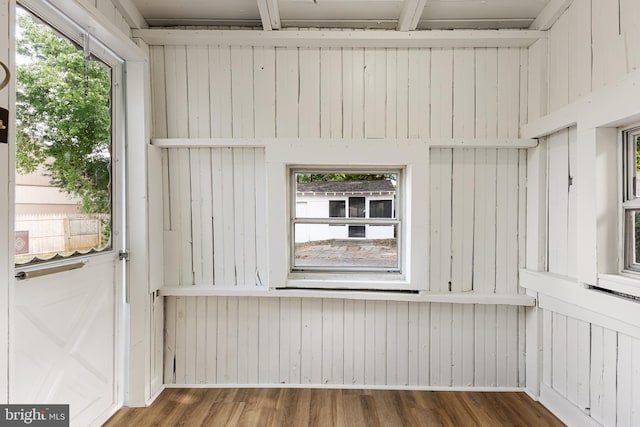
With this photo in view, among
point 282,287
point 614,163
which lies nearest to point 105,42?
point 282,287

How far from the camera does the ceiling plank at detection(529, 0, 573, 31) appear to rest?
1.92m

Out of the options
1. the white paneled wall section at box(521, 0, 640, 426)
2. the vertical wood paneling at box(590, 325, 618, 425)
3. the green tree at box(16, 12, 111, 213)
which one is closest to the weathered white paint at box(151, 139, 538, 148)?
the white paneled wall section at box(521, 0, 640, 426)

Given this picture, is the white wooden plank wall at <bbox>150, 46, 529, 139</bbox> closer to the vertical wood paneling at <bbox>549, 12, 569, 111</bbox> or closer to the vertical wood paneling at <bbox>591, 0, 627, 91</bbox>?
the vertical wood paneling at <bbox>549, 12, 569, 111</bbox>

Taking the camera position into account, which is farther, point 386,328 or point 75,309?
point 386,328

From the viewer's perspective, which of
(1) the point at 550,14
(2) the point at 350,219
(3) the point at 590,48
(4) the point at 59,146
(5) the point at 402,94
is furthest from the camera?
(2) the point at 350,219

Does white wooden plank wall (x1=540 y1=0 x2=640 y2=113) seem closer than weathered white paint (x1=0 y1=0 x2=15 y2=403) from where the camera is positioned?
No

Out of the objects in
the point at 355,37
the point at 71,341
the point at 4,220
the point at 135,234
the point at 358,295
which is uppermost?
the point at 355,37

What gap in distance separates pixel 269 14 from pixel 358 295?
188 cm

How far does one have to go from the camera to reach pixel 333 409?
6.72ft

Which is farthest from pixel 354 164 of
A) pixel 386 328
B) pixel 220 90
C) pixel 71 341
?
pixel 71 341

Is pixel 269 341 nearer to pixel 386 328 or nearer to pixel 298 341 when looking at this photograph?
pixel 298 341

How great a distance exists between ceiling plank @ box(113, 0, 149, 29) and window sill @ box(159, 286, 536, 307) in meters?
1.74

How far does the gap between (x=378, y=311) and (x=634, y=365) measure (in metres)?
1.32

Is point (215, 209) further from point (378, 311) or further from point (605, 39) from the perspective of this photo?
point (605, 39)
